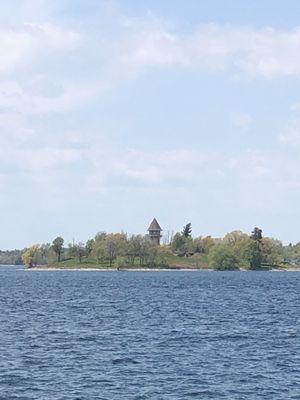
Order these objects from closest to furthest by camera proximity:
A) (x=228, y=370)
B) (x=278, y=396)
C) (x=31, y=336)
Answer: (x=278, y=396), (x=228, y=370), (x=31, y=336)

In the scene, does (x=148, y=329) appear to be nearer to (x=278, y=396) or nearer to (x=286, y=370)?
(x=286, y=370)

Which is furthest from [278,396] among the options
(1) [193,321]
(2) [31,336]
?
(1) [193,321]

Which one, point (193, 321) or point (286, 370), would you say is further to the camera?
point (193, 321)

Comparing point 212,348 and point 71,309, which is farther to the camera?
point 71,309

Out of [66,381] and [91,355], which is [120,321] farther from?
[66,381]

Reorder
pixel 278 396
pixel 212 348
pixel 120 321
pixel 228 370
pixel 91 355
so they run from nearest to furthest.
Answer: pixel 278 396, pixel 228 370, pixel 91 355, pixel 212 348, pixel 120 321

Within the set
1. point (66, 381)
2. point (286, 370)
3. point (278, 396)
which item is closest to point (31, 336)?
point (66, 381)

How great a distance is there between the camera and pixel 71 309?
296ft

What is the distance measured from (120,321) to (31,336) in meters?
15.9

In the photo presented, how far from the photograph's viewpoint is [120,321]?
245 feet

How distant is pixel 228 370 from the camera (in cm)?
4600

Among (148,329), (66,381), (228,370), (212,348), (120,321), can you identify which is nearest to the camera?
(66,381)

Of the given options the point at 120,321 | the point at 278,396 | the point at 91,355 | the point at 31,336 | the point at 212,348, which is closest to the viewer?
the point at 278,396

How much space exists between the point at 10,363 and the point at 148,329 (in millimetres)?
22326
